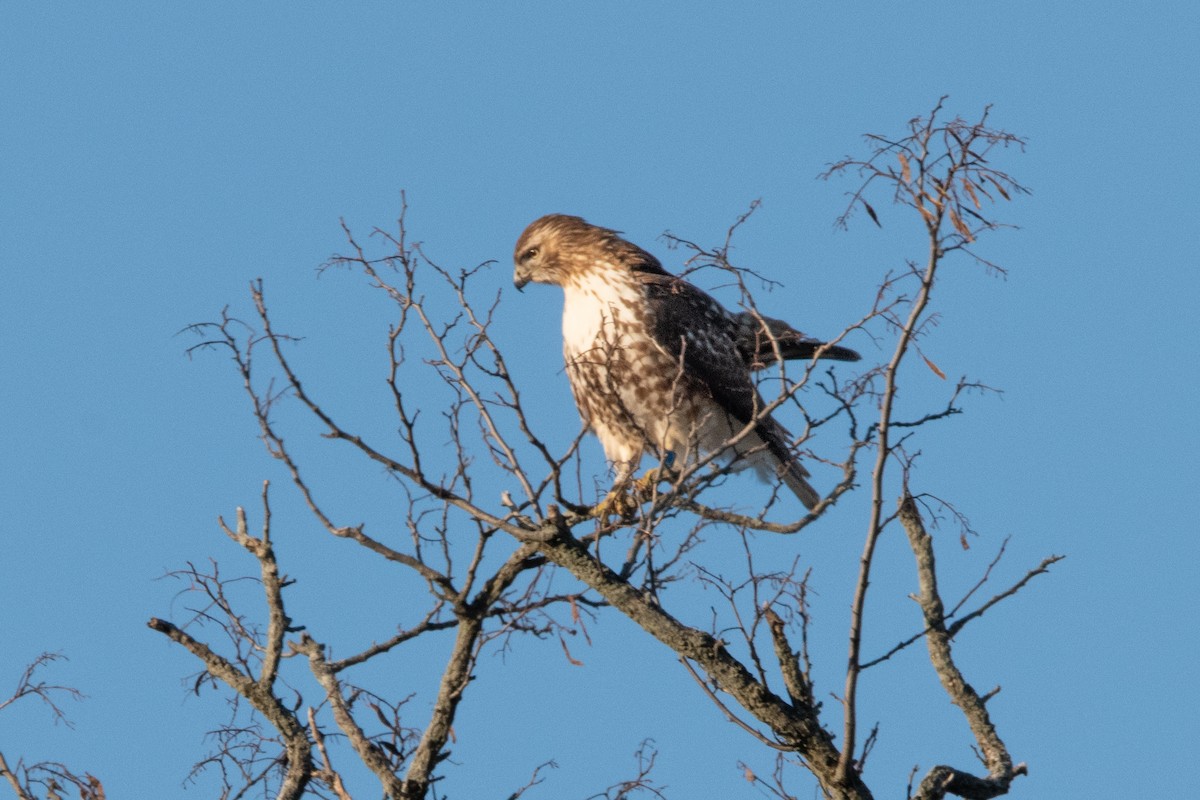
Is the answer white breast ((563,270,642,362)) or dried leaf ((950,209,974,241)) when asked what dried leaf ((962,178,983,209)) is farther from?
white breast ((563,270,642,362))

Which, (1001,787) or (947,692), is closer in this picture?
(1001,787)

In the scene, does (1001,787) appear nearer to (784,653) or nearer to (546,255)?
(784,653)

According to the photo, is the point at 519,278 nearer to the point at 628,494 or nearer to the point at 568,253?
the point at 568,253

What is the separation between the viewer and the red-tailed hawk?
257 inches

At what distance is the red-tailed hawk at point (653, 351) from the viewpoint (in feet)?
21.4

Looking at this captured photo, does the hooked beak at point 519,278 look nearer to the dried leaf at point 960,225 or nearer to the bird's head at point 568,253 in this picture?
the bird's head at point 568,253

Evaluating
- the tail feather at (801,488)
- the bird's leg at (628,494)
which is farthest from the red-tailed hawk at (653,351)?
the bird's leg at (628,494)

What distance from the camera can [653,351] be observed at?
656cm

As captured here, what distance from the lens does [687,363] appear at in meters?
6.60

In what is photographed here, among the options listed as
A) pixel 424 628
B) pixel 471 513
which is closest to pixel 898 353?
pixel 471 513

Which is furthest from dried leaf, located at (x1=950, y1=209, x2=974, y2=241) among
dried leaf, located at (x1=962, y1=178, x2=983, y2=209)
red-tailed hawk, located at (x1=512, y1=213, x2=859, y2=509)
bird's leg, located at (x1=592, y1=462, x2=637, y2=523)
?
red-tailed hawk, located at (x1=512, y1=213, x2=859, y2=509)

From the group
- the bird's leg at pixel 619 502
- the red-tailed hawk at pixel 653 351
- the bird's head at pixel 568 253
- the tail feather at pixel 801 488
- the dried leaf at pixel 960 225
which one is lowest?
the dried leaf at pixel 960 225

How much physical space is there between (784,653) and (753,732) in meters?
0.28

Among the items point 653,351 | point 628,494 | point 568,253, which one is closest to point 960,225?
point 628,494
